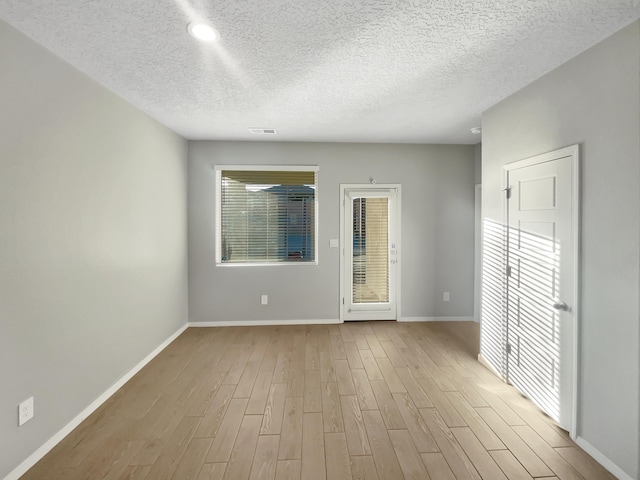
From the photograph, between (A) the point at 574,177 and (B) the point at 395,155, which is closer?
(A) the point at 574,177

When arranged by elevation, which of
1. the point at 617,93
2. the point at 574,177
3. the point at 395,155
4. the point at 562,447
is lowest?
the point at 562,447

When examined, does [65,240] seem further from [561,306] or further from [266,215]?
[561,306]

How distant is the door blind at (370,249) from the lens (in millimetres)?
4449

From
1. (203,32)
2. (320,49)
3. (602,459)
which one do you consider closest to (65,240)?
(203,32)

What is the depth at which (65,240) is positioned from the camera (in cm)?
212

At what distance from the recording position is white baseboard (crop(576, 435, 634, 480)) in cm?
176

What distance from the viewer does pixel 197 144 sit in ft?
14.0

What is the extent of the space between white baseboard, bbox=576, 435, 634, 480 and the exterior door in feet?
0.37

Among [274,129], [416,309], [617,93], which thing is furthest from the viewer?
[416,309]

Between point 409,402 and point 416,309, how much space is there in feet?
7.06

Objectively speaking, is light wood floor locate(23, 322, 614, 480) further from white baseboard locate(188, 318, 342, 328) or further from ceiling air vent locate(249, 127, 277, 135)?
ceiling air vent locate(249, 127, 277, 135)

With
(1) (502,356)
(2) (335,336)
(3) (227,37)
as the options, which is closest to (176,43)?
(3) (227,37)

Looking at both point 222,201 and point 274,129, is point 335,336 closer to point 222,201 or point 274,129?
point 222,201

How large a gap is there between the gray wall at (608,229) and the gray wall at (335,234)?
2.21 m
